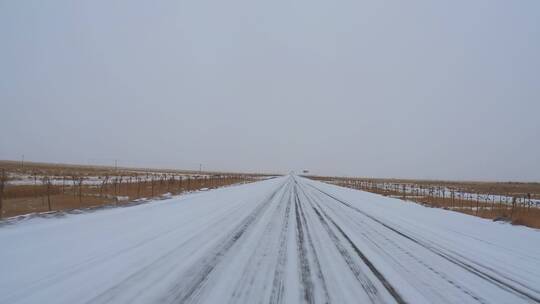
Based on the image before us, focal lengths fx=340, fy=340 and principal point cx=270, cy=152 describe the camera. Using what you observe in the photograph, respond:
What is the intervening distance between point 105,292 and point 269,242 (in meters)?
3.78

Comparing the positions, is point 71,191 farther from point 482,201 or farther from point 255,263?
point 482,201

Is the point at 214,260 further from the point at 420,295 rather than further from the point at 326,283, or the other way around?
the point at 420,295

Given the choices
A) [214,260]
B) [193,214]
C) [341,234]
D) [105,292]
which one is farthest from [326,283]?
[193,214]

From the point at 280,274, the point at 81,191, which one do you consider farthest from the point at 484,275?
the point at 81,191

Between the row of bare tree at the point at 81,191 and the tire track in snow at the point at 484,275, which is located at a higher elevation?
the tire track in snow at the point at 484,275

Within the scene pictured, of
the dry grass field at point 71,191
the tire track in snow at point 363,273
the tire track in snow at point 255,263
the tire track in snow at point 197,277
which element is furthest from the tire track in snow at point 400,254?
the dry grass field at point 71,191

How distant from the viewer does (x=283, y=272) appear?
4965 millimetres

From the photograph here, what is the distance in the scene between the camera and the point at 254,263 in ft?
17.9

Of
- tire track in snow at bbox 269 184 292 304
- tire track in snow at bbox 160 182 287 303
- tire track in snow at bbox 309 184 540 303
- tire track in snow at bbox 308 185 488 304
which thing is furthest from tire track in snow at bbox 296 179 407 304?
tire track in snow at bbox 160 182 287 303

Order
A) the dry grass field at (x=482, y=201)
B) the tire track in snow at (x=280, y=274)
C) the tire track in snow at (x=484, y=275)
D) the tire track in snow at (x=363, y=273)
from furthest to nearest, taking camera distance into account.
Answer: the dry grass field at (x=482, y=201) → the tire track in snow at (x=484, y=275) → the tire track in snow at (x=363, y=273) → the tire track in snow at (x=280, y=274)

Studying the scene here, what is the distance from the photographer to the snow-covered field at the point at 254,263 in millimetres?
4035

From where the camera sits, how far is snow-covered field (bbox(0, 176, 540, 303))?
4035mm

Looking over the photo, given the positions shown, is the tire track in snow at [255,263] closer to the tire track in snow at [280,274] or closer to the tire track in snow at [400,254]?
the tire track in snow at [280,274]

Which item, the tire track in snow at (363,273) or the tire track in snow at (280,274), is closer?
the tire track in snow at (280,274)
